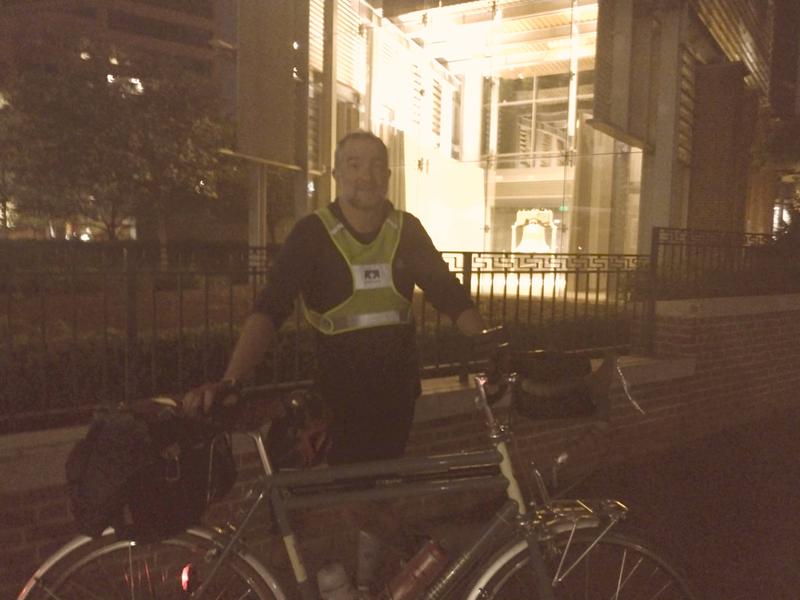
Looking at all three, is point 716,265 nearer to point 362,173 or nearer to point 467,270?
point 467,270

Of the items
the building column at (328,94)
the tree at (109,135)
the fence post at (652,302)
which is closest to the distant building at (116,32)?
the tree at (109,135)

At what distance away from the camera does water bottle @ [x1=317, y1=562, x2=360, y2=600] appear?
2400mm

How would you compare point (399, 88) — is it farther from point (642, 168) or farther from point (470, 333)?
point (470, 333)

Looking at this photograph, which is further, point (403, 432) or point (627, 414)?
point (627, 414)

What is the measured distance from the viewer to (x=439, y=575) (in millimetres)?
2398

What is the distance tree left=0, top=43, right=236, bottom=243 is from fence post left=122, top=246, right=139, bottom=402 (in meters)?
14.6

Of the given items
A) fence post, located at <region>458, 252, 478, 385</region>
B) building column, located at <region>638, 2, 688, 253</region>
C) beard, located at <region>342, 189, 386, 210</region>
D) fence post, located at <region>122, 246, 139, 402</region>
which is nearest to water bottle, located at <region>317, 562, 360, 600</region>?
beard, located at <region>342, 189, 386, 210</region>

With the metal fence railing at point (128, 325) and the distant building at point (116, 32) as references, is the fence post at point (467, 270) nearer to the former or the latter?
the metal fence railing at point (128, 325)


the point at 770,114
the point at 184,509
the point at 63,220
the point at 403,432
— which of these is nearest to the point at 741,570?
the point at 403,432

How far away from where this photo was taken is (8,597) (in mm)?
3172

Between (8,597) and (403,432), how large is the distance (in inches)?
73.0

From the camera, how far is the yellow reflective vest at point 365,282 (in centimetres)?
268

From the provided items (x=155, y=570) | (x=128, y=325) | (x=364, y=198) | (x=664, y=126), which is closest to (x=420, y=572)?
(x=155, y=570)

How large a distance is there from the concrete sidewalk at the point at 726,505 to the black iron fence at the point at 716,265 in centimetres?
134
